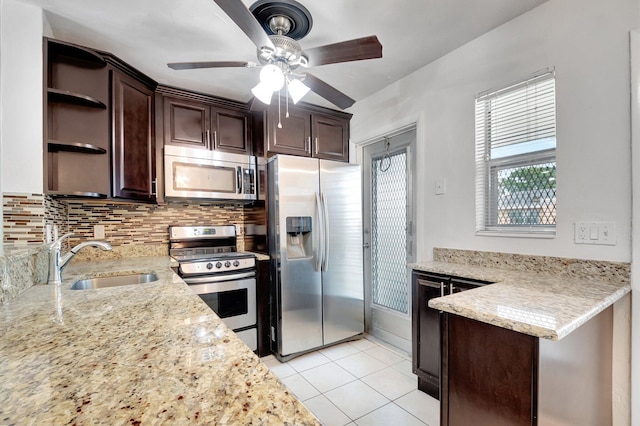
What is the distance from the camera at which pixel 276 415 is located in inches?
18.5

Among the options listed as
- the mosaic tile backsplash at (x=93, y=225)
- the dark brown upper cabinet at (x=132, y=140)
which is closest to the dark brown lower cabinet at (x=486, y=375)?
the mosaic tile backsplash at (x=93, y=225)

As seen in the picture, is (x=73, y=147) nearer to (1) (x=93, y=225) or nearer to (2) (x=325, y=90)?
(1) (x=93, y=225)

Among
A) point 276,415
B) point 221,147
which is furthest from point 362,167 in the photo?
point 276,415

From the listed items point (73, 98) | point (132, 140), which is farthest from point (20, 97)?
point (132, 140)

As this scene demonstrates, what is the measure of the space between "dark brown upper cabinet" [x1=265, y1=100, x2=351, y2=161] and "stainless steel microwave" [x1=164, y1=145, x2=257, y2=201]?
346mm

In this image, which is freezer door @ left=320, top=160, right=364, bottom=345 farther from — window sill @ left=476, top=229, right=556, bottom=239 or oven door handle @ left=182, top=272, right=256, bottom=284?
window sill @ left=476, top=229, right=556, bottom=239

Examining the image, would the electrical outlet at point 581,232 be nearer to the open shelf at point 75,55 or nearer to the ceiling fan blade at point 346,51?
the ceiling fan blade at point 346,51

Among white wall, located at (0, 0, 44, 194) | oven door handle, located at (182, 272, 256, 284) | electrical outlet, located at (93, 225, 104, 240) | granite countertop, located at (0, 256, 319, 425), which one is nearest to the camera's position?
granite countertop, located at (0, 256, 319, 425)

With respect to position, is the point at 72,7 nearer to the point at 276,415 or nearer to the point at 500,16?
the point at 276,415

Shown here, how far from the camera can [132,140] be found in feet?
7.59

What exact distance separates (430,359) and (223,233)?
217 cm

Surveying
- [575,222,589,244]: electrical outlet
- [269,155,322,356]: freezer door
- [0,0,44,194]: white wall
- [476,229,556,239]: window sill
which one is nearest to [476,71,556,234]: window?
[476,229,556,239]: window sill

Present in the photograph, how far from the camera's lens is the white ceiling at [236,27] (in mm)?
1708

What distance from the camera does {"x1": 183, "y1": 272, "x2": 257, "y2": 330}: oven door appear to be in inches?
95.1
